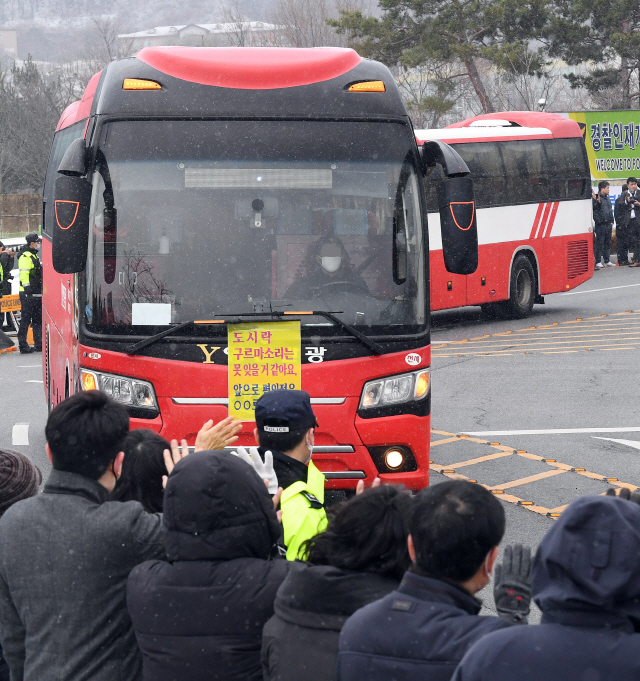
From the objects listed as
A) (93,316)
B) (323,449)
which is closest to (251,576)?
(323,449)

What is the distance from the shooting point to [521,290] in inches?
813

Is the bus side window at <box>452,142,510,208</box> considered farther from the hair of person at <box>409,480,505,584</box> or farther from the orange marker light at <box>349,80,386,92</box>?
the hair of person at <box>409,480,505,584</box>

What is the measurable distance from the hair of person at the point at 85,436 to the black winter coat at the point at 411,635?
1.10 meters

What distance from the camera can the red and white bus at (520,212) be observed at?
19.5m

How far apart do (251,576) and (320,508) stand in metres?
0.91

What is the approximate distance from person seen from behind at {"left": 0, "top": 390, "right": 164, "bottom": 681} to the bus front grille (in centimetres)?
1902

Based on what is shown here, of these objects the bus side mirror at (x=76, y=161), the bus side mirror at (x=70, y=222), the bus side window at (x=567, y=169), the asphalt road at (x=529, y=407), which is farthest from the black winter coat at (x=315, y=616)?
Answer: the bus side window at (x=567, y=169)

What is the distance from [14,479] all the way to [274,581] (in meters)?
1.01

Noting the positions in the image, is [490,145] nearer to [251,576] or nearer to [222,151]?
[222,151]

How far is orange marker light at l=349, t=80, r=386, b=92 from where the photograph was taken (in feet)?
22.8

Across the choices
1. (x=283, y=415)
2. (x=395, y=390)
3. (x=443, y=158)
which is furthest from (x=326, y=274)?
(x=283, y=415)

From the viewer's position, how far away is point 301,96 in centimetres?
690

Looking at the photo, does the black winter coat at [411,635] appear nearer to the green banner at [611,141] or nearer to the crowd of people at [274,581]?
the crowd of people at [274,581]

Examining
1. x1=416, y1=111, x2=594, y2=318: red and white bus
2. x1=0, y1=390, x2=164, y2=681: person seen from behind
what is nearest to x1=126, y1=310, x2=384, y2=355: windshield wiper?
x1=0, y1=390, x2=164, y2=681: person seen from behind
